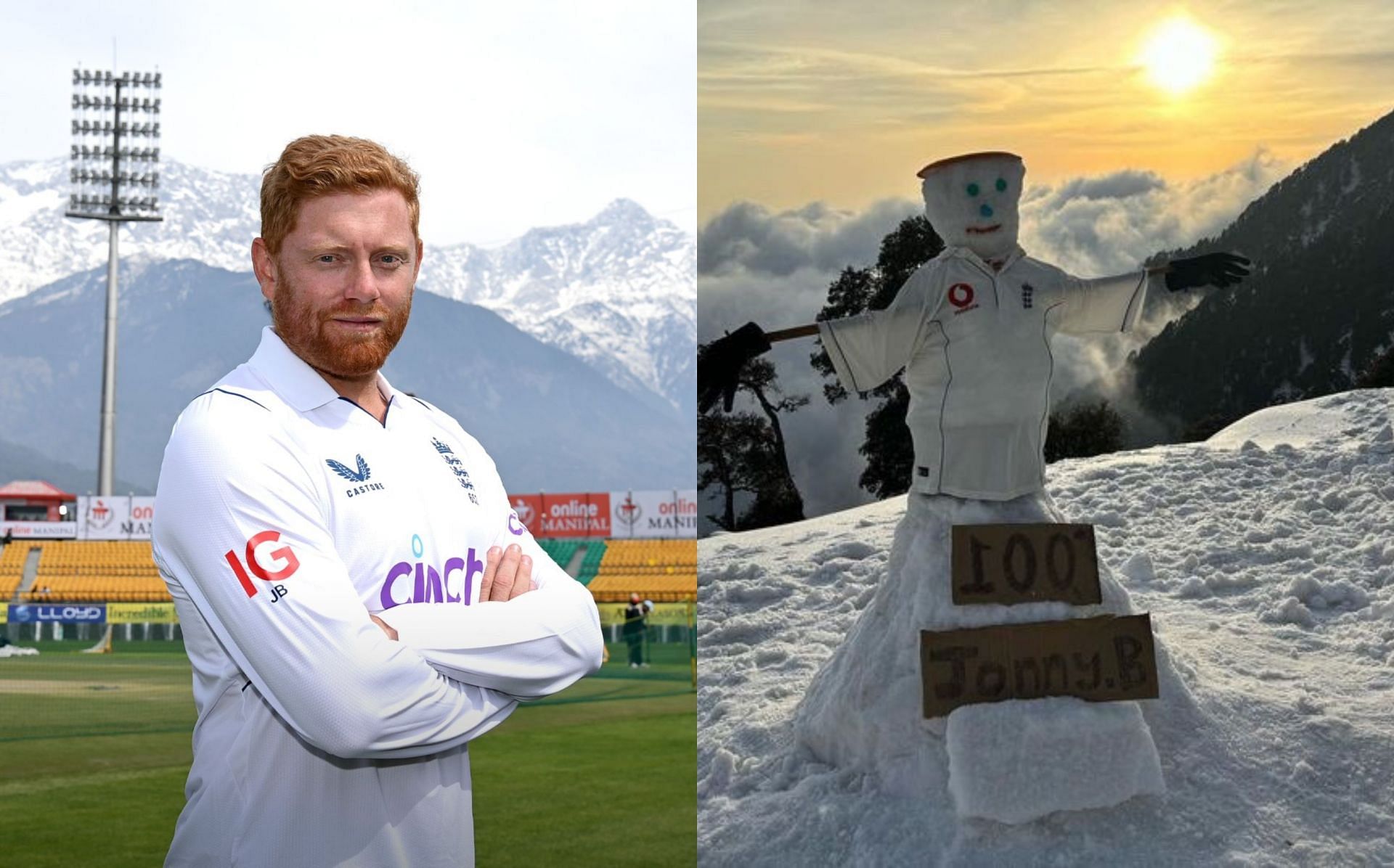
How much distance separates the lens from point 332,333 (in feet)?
4.48

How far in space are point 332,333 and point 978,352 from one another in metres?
2.31

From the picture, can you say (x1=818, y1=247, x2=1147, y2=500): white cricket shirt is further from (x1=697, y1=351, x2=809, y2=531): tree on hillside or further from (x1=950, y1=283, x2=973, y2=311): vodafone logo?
(x1=697, y1=351, x2=809, y2=531): tree on hillside

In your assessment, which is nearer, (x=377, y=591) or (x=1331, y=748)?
(x=377, y=591)

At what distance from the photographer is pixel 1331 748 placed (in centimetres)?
347

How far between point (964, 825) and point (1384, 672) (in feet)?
3.60

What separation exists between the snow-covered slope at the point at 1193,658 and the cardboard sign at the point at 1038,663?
118mm

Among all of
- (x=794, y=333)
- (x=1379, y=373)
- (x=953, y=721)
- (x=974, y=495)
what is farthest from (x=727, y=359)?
(x=1379, y=373)

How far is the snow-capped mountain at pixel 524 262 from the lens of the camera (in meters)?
158

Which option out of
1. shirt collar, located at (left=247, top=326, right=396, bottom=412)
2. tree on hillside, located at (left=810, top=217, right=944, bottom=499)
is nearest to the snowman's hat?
tree on hillside, located at (left=810, top=217, right=944, bottom=499)

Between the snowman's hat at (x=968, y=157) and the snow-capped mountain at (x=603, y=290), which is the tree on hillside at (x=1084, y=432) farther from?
the snow-capped mountain at (x=603, y=290)

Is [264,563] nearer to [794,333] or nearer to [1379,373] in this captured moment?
[794,333]

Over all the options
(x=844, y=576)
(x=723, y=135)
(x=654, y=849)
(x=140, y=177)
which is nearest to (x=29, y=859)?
(x=654, y=849)

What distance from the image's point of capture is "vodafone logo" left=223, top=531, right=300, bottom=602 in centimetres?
122

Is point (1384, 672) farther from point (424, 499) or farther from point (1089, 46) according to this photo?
point (424, 499)
